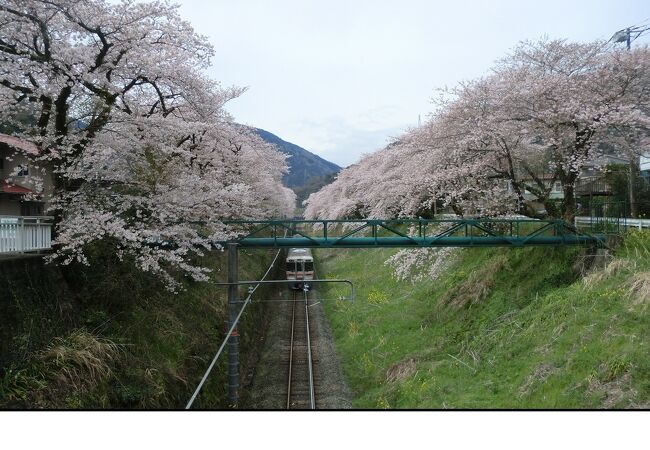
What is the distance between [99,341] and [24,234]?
2465mm

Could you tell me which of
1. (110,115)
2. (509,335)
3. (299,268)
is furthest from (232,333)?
(299,268)

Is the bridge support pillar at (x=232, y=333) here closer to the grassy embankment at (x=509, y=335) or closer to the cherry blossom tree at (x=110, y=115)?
the cherry blossom tree at (x=110, y=115)

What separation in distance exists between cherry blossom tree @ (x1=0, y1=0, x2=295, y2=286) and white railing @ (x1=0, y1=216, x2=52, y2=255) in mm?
268

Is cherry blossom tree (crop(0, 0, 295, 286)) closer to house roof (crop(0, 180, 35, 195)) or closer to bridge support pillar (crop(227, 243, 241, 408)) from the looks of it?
bridge support pillar (crop(227, 243, 241, 408))

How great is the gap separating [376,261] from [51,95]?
16651 mm

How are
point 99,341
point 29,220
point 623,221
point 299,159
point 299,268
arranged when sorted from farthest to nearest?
point 299,159
point 299,268
point 623,221
point 29,220
point 99,341

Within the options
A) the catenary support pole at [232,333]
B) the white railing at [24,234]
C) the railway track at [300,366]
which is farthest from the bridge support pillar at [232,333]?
the white railing at [24,234]

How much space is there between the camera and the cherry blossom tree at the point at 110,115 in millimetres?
8836

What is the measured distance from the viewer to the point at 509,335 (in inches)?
430

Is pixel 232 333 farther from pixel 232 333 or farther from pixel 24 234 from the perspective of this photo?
pixel 24 234

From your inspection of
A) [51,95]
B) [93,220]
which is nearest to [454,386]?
[93,220]

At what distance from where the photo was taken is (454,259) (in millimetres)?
17562

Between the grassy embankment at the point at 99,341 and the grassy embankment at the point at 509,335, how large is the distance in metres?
4.63

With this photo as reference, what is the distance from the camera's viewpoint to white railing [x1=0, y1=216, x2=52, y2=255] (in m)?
8.51
